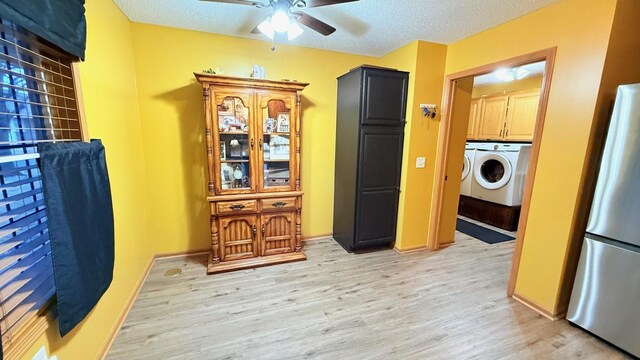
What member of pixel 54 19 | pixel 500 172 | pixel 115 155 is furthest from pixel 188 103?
pixel 500 172

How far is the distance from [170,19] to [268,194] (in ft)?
6.18

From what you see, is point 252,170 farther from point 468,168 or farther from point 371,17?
point 468,168

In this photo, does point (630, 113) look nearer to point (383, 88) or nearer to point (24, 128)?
point (383, 88)

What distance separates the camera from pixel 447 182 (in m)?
3.16

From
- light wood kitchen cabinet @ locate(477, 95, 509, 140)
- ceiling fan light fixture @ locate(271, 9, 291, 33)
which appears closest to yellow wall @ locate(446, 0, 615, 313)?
ceiling fan light fixture @ locate(271, 9, 291, 33)

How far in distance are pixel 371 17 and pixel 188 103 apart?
201 centimetres

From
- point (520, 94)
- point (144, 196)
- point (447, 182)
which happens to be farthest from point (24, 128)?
point (520, 94)

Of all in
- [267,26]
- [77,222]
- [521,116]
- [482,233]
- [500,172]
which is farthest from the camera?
[500,172]

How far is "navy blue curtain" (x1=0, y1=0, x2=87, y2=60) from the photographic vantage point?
3.12 feet

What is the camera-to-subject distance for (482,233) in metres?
3.84

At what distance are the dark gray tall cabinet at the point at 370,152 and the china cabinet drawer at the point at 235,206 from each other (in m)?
1.15

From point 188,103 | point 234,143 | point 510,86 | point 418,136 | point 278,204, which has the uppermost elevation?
point 510,86

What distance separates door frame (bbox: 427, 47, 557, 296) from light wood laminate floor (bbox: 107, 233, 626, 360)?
1.46ft

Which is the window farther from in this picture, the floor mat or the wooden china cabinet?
the floor mat
